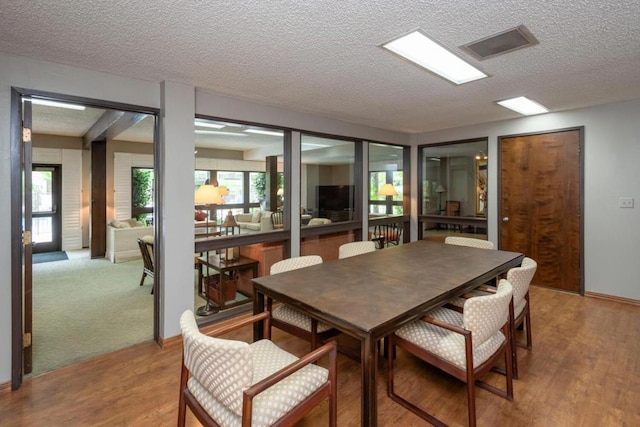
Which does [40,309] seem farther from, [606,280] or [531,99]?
[606,280]

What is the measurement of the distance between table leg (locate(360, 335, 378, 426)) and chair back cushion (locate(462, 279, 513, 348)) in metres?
0.58

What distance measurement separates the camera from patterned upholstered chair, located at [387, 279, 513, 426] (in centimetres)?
166

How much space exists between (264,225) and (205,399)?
2.64m

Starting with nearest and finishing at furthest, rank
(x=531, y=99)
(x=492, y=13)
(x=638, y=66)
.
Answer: (x=492, y=13), (x=638, y=66), (x=531, y=99)

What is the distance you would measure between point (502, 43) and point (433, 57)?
0.45 m

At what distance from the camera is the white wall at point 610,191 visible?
12.0 feet

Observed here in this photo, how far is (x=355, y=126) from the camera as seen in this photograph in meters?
4.69

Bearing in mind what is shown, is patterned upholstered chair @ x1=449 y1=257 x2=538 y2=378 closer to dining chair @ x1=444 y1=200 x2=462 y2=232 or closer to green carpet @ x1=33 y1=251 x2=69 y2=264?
dining chair @ x1=444 y1=200 x2=462 y2=232

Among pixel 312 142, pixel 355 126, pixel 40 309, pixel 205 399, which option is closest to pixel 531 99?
pixel 355 126

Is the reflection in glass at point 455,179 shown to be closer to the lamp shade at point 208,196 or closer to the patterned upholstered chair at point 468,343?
the patterned upholstered chair at point 468,343

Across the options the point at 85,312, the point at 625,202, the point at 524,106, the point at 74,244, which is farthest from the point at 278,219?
the point at 74,244

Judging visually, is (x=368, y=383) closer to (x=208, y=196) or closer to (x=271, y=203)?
(x=208, y=196)

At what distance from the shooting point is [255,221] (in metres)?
3.94

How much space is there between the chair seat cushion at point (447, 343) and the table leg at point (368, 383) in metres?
0.54
